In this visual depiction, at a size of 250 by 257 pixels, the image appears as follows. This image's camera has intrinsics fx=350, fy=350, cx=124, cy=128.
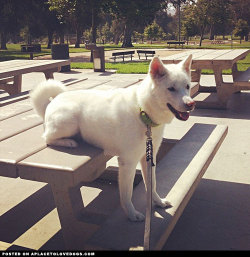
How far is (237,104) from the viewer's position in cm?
817

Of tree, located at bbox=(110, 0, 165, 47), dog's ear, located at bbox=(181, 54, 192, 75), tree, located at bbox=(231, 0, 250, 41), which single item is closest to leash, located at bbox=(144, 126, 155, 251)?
dog's ear, located at bbox=(181, 54, 192, 75)

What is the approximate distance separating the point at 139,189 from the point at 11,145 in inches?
42.4

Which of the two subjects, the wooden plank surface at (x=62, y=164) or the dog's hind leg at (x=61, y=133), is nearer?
the wooden plank surface at (x=62, y=164)

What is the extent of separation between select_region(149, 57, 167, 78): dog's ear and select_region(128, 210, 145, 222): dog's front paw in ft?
3.16

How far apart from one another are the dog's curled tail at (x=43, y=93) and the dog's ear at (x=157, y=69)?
3.66 ft

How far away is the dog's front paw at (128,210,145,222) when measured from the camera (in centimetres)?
244

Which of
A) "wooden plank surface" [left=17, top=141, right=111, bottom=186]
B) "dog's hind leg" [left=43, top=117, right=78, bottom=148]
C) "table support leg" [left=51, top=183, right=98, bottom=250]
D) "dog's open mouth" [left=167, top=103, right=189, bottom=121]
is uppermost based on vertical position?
"dog's open mouth" [left=167, top=103, right=189, bottom=121]

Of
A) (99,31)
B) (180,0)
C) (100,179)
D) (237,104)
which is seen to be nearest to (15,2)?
(180,0)

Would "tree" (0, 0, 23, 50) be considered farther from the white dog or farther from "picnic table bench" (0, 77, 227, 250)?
the white dog

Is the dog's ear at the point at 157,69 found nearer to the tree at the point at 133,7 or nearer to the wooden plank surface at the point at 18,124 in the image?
the wooden plank surface at the point at 18,124

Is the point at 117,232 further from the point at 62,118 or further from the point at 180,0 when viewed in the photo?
the point at 180,0

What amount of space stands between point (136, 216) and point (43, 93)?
53.7 inches

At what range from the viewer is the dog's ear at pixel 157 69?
2.33 metres

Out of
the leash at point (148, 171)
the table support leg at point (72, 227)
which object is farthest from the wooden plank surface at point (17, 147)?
the leash at point (148, 171)
